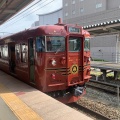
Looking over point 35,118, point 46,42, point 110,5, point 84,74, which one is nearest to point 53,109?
point 35,118

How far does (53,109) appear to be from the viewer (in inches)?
251

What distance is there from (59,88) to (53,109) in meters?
2.34

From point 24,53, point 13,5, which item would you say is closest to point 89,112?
point 24,53

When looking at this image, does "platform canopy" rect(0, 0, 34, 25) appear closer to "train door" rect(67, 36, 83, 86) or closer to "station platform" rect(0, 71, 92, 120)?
"train door" rect(67, 36, 83, 86)

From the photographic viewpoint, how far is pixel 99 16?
127 feet

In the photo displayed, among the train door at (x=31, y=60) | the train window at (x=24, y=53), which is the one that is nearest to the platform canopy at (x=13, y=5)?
the train window at (x=24, y=53)

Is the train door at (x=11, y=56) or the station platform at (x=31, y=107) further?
the train door at (x=11, y=56)

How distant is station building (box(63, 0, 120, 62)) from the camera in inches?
1298

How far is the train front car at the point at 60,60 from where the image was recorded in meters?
8.33

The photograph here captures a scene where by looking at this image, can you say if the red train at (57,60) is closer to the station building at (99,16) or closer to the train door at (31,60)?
the train door at (31,60)

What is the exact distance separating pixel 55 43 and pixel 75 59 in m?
1.11

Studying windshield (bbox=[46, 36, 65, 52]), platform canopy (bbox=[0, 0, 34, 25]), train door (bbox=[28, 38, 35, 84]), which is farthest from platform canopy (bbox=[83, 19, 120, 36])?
train door (bbox=[28, 38, 35, 84])

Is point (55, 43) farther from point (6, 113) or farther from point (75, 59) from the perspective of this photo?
point (6, 113)

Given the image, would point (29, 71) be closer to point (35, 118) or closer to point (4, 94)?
→ point (4, 94)
